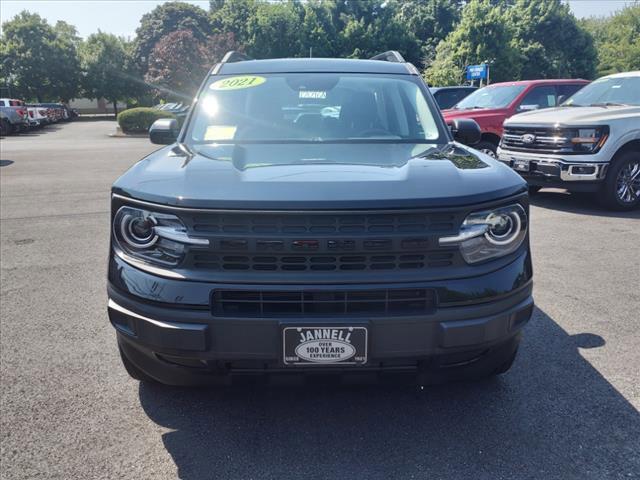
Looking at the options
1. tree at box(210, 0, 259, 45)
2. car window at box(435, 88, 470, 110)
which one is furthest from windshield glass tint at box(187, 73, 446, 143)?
tree at box(210, 0, 259, 45)

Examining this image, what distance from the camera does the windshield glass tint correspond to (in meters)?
3.38

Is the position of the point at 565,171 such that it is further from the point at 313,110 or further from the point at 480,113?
the point at 313,110

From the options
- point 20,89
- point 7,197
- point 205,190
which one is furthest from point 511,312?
point 20,89

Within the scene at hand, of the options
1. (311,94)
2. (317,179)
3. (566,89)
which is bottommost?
(317,179)

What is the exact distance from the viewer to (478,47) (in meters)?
38.1

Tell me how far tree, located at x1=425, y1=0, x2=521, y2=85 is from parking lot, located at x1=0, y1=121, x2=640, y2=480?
122 feet

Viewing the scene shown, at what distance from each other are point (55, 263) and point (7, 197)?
4.99 m

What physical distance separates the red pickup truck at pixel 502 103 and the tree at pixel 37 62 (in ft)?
178

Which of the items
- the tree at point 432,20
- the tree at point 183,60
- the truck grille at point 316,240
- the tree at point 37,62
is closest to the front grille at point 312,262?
the truck grille at point 316,240

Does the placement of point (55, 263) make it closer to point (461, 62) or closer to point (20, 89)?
point (461, 62)

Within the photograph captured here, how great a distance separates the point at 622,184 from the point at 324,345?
7142mm

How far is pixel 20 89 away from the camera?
54344mm

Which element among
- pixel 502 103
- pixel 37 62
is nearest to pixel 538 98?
pixel 502 103

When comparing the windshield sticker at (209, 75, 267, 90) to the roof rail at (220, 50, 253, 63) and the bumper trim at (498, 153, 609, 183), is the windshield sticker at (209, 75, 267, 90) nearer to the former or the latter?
the roof rail at (220, 50, 253, 63)
